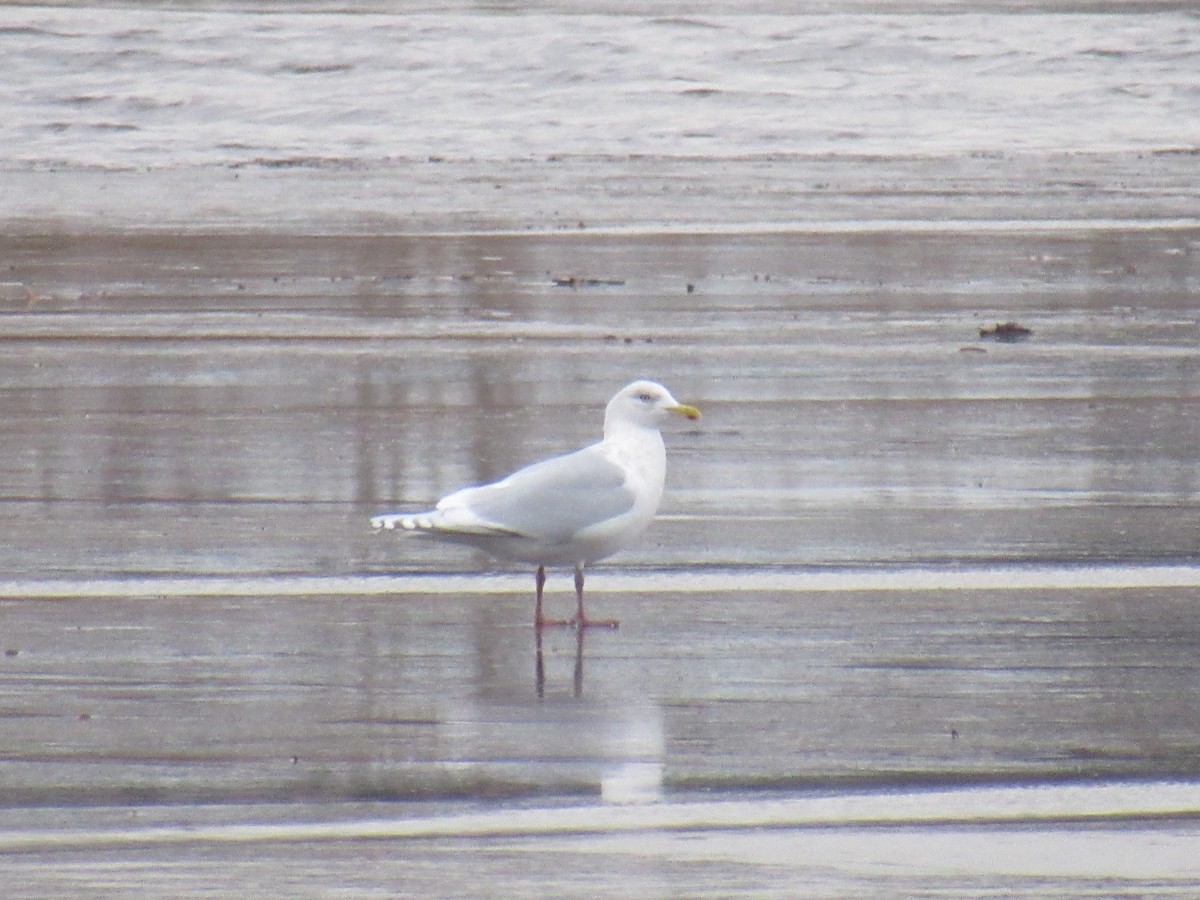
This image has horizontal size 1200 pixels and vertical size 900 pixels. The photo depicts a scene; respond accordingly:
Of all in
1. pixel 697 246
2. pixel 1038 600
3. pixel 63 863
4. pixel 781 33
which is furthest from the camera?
pixel 781 33

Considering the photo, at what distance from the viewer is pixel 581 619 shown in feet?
23.7

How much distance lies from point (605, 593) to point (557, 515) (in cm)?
51

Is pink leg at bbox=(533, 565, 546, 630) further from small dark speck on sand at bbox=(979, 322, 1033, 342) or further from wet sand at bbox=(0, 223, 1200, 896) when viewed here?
small dark speck on sand at bbox=(979, 322, 1033, 342)

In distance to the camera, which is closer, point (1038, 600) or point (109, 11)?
point (1038, 600)

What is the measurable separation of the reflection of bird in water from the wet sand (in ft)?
0.70

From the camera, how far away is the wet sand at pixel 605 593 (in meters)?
5.39

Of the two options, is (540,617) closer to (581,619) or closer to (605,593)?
(581,619)

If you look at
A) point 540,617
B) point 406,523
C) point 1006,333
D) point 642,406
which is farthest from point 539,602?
point 1006,333

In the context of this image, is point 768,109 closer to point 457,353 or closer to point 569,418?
point 457,353

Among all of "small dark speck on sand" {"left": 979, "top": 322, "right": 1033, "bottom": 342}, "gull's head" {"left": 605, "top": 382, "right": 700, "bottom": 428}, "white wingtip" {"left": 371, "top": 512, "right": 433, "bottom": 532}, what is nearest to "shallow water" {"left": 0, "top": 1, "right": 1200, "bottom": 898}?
"small dark speck on sand" {"left": 979, "top": 322, "right": 1033, "bottom": 342}

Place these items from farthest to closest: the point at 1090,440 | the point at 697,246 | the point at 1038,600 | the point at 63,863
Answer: the point at 697,246, the point at 1090,440, the point at 1038,600, the point at 63,863

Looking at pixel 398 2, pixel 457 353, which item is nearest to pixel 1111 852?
pixel 457 353

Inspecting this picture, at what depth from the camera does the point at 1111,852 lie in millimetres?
5242

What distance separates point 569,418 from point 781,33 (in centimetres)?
1861
